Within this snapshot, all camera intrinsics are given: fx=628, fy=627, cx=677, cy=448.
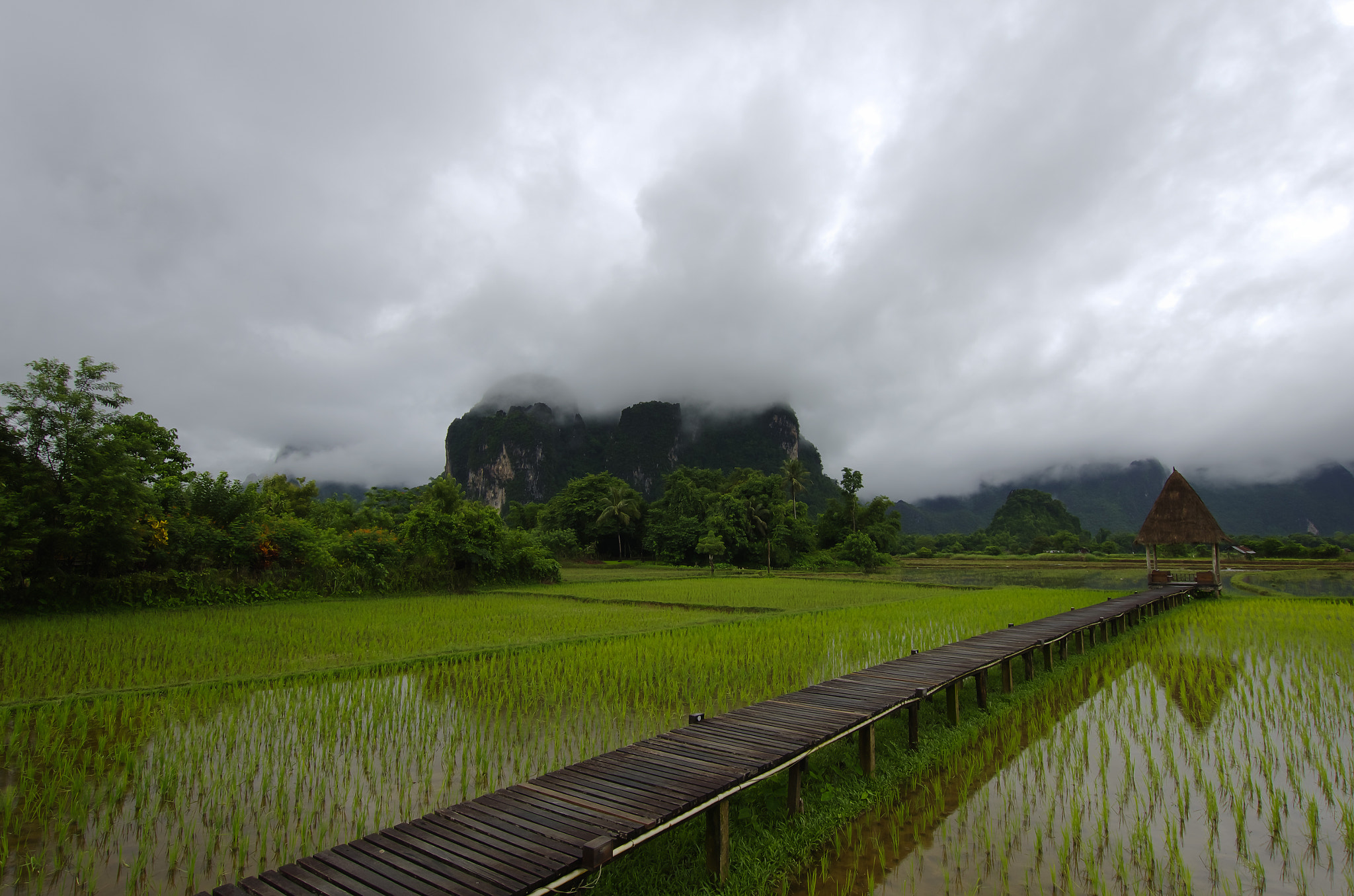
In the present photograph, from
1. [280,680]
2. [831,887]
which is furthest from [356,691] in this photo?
[831,887]

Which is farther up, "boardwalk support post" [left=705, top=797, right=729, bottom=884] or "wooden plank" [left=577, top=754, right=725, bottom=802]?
"wooden plank" [left=577, top=754, right=725, bottom=802]

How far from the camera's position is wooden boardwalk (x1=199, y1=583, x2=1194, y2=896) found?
2309mm

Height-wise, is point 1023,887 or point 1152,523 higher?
point 1152,523

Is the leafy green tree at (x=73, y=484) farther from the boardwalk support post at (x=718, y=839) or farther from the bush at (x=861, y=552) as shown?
the bush at (x=861, y=552)

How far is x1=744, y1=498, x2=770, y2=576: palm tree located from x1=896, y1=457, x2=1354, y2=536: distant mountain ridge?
212 feet

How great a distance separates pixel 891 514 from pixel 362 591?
106 feet

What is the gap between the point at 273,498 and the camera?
20.6 metres

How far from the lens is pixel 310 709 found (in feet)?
19.2

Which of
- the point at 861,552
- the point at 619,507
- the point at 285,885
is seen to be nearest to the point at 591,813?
the point at 285,885

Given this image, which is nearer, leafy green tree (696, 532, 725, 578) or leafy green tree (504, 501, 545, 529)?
leafy green tree (696, 532, 725, 578)

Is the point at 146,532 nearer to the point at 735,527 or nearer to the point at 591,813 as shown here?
the point at 591,813

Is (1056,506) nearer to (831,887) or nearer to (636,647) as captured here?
(636,647)

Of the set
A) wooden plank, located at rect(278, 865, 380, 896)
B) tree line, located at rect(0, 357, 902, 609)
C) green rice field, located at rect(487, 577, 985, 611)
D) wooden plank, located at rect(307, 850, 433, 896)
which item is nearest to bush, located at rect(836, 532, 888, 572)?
green rice field, located at rect(487, 577, 985, 611)

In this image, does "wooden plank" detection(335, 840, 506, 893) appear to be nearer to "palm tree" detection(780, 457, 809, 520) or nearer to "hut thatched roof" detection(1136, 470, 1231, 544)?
"hut thatched roof" detection(1136, 470, 1231, 544)
